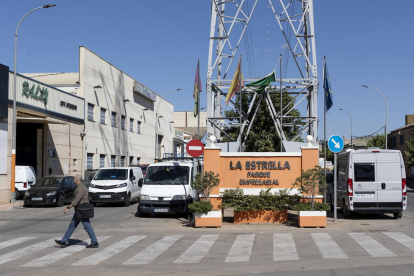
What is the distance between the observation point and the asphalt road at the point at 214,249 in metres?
8.77

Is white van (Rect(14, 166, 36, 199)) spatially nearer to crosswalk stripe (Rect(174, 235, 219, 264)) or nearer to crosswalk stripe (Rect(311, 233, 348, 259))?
crosswalk stripe (Rect(174, 235, 219, 264))

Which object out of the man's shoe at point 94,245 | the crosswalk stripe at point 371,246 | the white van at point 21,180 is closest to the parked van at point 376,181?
the crosswalk stripe at point 371,246

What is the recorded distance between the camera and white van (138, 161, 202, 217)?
58.5 feet

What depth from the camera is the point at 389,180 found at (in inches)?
651

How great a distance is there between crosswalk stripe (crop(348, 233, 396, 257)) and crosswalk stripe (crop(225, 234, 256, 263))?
249 cm

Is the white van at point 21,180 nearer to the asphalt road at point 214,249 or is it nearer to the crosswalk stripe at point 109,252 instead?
the asphalt road at point 214,249

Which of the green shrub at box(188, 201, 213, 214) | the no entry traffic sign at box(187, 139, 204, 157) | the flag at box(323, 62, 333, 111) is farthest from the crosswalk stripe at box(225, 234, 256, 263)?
the flag at box(323, 62, 333, 111)

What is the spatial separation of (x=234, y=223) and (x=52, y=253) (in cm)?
650

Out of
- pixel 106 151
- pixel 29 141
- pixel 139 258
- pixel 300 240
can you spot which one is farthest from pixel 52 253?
pixel 106 151

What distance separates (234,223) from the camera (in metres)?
15.6

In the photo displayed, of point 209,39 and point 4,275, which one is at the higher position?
point 209,39

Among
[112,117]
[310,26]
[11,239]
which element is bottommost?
[11,239]

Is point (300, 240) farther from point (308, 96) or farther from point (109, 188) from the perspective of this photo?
point (308, 96)

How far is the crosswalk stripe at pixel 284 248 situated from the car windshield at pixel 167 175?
661 cm
